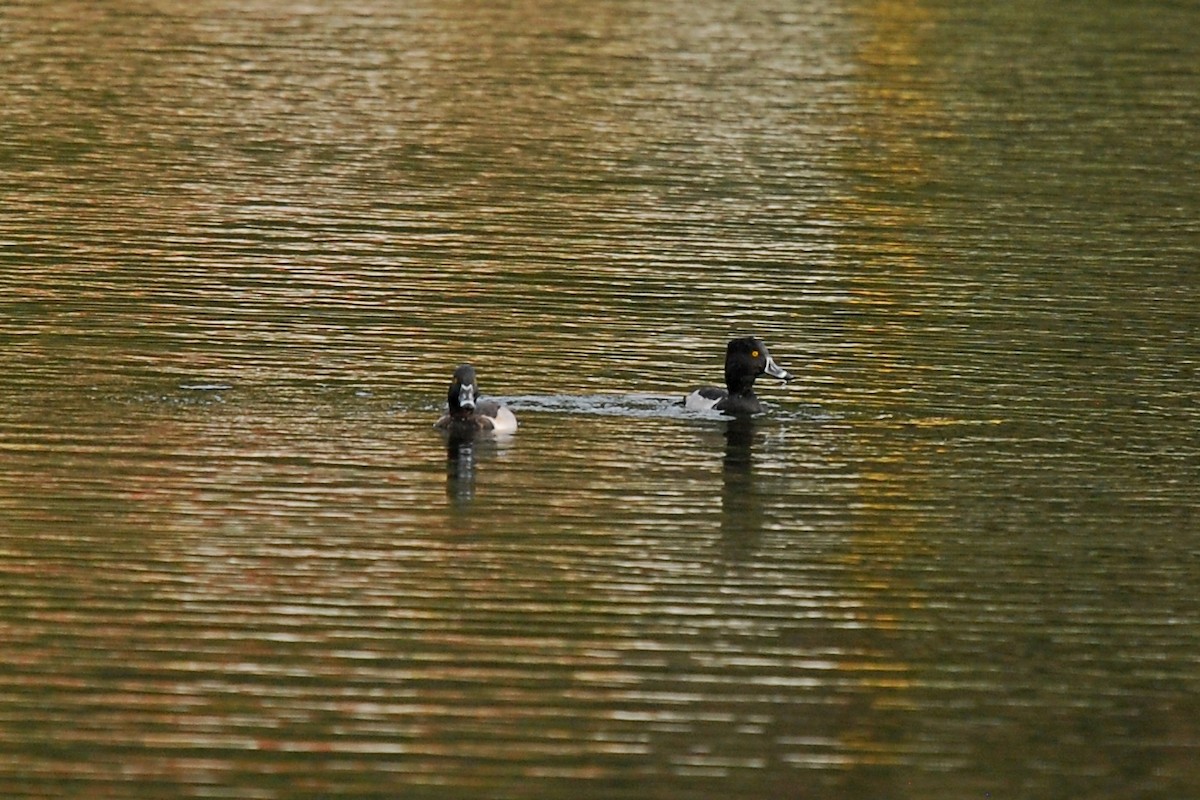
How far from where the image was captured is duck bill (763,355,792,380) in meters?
24.3

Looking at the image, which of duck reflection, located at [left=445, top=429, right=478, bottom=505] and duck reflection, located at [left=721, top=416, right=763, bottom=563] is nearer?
duck reflection, located at [left=721, top=416, right=763, bottom=563]

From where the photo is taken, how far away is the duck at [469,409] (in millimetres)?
22172

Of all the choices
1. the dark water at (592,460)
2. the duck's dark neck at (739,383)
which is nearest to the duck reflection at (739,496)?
the dark water at (592,460)

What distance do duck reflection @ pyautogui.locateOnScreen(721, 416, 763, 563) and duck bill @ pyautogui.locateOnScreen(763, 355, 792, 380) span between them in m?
0.49

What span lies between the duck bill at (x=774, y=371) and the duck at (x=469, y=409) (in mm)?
2922

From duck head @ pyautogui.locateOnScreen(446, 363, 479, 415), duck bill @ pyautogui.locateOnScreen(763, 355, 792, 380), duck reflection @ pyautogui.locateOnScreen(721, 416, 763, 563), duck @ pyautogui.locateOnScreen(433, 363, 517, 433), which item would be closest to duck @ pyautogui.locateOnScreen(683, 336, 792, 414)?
duck bill @ pyautogui.locateOnScreen(763, 355, 792, 380)


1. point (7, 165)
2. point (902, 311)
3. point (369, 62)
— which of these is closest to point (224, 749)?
point (902, 311)

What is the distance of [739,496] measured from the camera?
2077cm

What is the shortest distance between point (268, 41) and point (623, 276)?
2914 cm

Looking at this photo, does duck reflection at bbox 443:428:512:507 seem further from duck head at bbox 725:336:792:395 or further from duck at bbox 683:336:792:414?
duck head at bbox 725:336:792:395

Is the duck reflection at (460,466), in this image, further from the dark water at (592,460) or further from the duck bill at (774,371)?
the duck bill at (774,371)

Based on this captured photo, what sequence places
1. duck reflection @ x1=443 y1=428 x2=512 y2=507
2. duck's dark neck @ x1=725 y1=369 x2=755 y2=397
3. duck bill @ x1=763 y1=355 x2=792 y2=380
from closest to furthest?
duck reflection @ x1=443 y1=428 x2=512 y2=507 < duck's dark neck @ x1=725 y1=369 x2=755 y2=397 < duck bill @ x1=763 y1=355 x2=792 y2=380

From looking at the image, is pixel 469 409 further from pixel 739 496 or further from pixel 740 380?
pixel 740 380

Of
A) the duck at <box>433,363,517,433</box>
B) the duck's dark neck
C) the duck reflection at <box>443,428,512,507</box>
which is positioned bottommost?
Answer: the duck's dark neck
